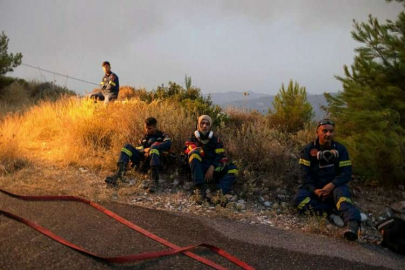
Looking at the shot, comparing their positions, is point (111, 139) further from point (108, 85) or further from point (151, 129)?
point (108, 85)

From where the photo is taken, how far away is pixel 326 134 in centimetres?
541

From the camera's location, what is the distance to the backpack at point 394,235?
4359 millimetres

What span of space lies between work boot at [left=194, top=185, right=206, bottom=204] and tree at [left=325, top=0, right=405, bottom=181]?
3.04 m

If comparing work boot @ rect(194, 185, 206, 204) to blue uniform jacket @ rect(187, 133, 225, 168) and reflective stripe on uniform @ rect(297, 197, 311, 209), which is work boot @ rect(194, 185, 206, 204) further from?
reflective stripe on uniform @ rect(297, 197, 311, 209)

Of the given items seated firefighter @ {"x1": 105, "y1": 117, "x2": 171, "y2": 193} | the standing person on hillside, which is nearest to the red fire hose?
seated firefighter @ {"x1": 105, "y1": 117, "x2": 171, "y2": 193}

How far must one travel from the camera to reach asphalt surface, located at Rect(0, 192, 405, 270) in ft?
11.5

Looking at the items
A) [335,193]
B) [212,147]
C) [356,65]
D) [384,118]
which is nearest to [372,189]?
[384,118]

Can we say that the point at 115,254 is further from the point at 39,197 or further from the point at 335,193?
the point at 335,193

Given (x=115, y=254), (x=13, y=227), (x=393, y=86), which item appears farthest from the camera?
(x=393, y=86)

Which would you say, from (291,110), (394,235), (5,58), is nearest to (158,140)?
(394,235)

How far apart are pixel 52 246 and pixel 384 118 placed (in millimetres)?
5644

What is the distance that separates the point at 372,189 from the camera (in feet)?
21.8

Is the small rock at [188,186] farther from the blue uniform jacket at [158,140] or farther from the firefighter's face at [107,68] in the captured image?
the firefighter's face at [107,68]

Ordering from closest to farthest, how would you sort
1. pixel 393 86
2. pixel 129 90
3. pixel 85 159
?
pixel 393 86, pixel 85 159, pixel 129 90
